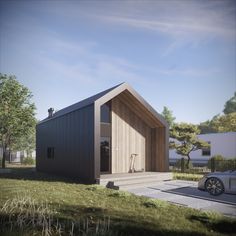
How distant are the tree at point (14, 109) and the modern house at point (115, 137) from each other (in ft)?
19.9

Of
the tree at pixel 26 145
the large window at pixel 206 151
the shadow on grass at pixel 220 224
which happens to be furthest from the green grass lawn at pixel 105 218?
Answer: the tree at pixel 26 145

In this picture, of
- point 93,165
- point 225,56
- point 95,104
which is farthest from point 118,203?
point 225,56

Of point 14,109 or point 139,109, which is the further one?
point 14,109

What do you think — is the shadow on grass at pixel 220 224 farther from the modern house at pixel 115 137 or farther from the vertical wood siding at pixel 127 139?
the vertical wood siding at pixel 127 139

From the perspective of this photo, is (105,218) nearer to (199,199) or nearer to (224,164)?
(199,199)

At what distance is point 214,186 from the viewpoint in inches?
412

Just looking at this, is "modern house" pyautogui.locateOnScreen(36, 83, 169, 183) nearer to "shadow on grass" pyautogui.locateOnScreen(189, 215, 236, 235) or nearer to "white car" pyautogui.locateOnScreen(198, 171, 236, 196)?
"white car" pyautogui.locateOnScreen(198, 171, 236, 196)

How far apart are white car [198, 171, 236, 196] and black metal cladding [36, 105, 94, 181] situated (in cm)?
575

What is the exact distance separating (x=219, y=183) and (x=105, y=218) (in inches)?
233

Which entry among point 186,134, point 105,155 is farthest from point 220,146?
point 105,155

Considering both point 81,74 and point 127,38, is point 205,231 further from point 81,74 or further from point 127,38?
point 81,74

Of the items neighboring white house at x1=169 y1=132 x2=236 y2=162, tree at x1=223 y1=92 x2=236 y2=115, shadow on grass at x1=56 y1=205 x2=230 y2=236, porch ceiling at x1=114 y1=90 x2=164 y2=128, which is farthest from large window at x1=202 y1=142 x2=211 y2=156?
tree at x1=223 y1=92 x2=236 y2=115

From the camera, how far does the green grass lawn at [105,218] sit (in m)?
5.52

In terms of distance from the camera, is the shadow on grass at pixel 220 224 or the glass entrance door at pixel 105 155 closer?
the shadow on grass at pixel 220 224
